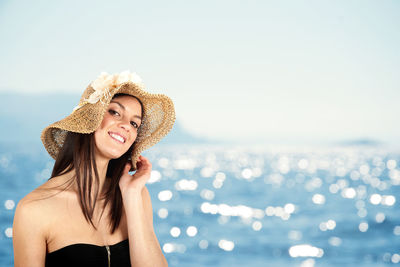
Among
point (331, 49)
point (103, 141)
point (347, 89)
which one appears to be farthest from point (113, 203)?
point (347, 89)

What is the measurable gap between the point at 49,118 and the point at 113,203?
58923mm

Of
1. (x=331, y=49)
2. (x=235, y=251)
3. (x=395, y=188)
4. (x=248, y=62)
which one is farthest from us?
(x=248, y=62)

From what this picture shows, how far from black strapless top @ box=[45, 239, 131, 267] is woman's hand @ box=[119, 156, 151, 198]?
31cm

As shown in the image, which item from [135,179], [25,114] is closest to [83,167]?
[135,179]

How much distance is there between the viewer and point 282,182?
1038 inches

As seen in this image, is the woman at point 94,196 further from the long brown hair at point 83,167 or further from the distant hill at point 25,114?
the distant hill at point 25,114

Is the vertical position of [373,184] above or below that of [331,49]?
below

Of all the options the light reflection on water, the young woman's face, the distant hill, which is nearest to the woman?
the young woman's face

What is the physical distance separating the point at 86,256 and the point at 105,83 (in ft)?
2.83

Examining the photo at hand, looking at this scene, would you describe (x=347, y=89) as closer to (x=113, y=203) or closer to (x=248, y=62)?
(x=248, y=62)

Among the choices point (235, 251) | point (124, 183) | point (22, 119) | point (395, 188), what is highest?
point (22, 119)

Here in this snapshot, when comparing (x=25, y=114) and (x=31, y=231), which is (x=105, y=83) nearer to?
(x=31, y=231)

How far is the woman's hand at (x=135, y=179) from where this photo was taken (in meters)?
2.51

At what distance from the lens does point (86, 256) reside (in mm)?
2201
